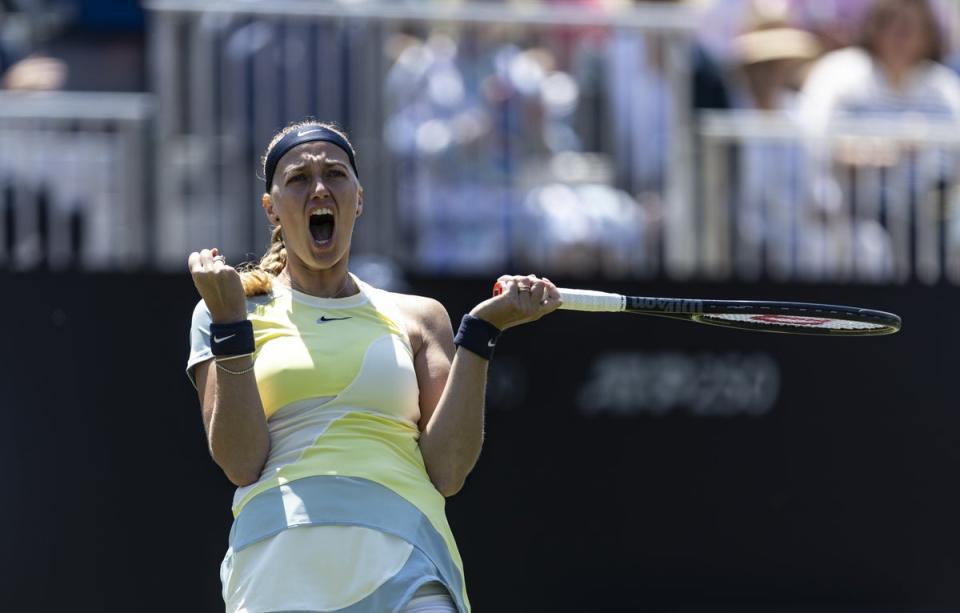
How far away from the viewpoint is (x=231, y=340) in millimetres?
3414

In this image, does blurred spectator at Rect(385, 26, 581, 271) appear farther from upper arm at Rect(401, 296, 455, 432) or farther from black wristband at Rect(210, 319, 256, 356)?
black wristband at Rect(210, 319, 256, 356)

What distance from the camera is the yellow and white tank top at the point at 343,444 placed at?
3459mm

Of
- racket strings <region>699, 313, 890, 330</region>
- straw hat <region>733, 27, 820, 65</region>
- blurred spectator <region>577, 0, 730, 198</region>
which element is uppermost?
straw hat <region>733, 27, 820, 65</region>

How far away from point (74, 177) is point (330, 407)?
4287mm

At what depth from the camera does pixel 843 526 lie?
7707mm

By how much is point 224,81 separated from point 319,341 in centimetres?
420

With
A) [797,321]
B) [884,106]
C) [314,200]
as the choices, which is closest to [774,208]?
[884,106]

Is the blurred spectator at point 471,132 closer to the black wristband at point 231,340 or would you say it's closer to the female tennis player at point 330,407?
the female tennis player at point 330,407

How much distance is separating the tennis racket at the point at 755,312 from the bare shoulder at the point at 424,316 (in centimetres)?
30

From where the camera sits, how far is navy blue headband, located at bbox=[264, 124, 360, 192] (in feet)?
12.3

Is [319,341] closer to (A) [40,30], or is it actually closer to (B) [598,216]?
(B) [598,216]

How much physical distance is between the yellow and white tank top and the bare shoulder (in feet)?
0.39

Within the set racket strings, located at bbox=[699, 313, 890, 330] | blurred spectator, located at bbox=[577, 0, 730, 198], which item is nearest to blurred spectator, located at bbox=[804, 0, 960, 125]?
blurred spectator, located at bbox=[577, 0, 730, 198]

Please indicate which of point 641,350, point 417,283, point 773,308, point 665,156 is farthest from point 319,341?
point 665,156
